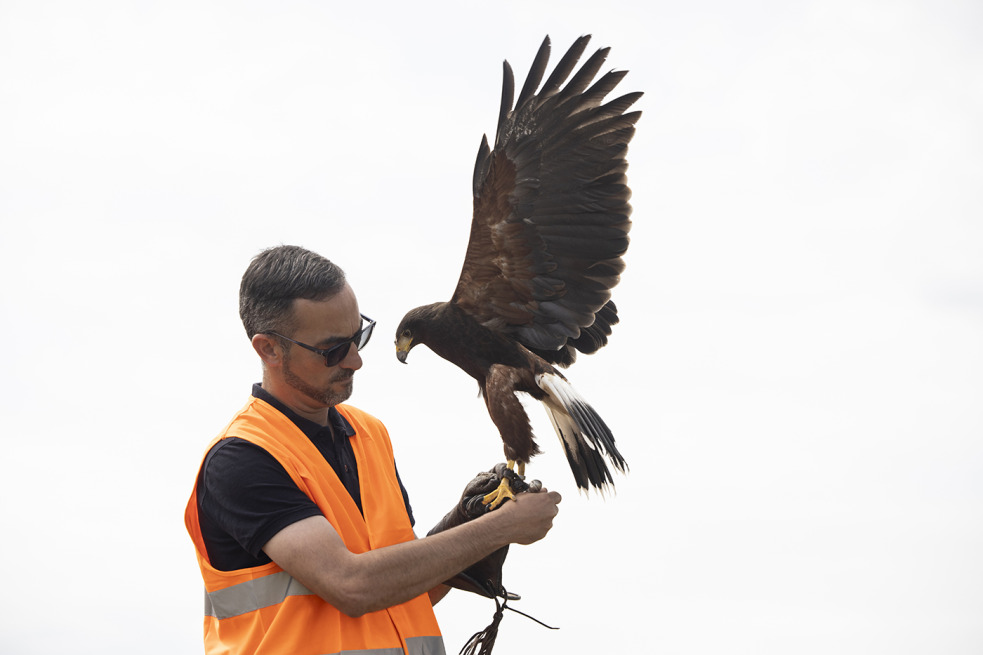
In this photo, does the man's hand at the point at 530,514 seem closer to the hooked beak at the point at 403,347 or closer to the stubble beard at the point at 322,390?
the stubble beard at the point at 322,390

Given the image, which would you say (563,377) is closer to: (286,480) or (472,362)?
(472,362)

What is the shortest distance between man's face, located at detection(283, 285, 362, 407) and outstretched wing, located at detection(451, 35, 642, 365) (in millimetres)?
675

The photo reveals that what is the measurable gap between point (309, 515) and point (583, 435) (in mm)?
1051

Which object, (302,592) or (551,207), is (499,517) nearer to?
(302,592)

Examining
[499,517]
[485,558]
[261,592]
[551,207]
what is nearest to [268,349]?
[261,592]

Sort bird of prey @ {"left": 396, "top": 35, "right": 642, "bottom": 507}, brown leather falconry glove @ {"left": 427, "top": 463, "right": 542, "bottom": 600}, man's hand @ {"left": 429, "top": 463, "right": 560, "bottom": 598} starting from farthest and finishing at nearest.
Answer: bird of prey @ {"left": 396, "top": 35, "right": 642, "bottom": 507} < brown leather falconry glove @ {"left": 427, "top": 463, "right": 542, "bottom": 600} < man's hand @ {"left": 429, "top": 463, "right": 560, "bottom": 598}

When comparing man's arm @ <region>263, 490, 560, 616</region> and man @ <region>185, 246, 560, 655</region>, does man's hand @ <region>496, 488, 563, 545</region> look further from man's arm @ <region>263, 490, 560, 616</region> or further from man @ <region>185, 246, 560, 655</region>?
man's arm @ <region>263, 490, 560, 616</region>

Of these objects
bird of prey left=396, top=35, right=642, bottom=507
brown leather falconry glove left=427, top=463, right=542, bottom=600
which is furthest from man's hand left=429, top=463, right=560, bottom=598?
bird of prey left=396, top=35, right=642, bottom=507

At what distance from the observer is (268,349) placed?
78.1 inches

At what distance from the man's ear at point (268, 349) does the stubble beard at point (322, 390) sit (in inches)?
1.3

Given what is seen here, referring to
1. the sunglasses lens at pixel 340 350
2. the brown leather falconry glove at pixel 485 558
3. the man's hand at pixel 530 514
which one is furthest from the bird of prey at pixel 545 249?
the sunglasses lens at pixel 340 350

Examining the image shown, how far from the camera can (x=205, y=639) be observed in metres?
1.92

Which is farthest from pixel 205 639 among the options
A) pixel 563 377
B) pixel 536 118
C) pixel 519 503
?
pixel 536 118

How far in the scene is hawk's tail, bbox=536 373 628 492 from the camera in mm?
2449
